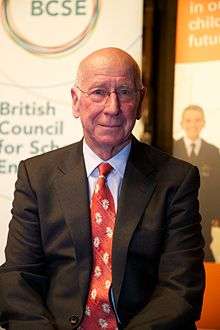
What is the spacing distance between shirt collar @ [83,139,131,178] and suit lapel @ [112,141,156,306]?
2 centimetres

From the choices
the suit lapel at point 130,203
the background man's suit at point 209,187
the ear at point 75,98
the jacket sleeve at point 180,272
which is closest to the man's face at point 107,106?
the ear at point 75,98

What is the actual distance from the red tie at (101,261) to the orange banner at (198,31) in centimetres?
128

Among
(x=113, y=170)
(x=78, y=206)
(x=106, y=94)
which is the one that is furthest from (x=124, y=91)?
(x=78, y=206)

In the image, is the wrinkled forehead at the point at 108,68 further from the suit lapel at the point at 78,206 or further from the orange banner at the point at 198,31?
the orange banner at the point at 198,31

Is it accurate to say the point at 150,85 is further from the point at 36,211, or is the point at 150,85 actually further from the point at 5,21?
the point at 36,211

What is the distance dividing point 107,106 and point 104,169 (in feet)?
0.76

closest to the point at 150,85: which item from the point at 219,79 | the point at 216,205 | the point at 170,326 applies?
the point at 219,79

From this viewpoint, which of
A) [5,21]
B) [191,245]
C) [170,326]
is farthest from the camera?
[5,21]

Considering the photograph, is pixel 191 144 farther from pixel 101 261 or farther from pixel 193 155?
pixel 101 261

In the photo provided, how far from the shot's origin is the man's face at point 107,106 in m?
1.67

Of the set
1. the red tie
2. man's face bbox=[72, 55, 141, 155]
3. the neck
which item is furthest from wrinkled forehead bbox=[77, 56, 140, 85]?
→ the red tie

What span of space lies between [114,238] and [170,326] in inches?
13.0

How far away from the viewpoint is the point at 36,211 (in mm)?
1776

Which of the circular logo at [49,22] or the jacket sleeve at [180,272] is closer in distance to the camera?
the jacket sleeve at [180,272]
